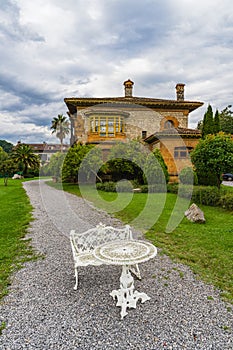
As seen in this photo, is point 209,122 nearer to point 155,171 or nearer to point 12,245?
point 155,171

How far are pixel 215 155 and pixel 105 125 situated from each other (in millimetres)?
14104

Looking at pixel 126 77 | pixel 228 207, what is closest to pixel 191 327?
pixel 228 207

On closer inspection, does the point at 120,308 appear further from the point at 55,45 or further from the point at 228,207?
the point at 55,45

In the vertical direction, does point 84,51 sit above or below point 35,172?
above

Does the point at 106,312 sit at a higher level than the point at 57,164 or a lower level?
lower

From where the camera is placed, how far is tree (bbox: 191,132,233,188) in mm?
12148

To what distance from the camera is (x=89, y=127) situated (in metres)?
24.8

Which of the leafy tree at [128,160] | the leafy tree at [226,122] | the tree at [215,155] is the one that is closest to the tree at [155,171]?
the leafy tree at [128,160]

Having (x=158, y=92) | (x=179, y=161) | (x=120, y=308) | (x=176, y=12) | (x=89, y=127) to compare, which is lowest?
(x=120, y=308)

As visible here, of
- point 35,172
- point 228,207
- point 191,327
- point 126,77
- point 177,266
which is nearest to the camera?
point 191,327

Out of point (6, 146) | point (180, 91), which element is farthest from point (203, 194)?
point (6, 146)

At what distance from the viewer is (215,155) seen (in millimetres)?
12375

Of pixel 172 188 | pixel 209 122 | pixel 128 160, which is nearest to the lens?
pixel 172 188

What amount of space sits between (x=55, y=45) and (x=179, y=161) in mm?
13745
